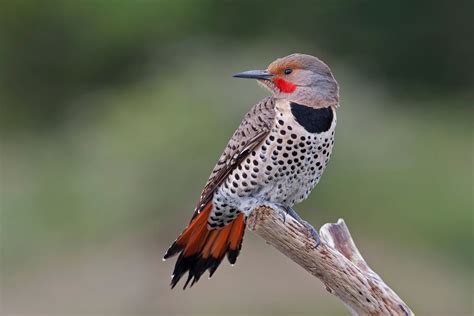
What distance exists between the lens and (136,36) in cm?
961

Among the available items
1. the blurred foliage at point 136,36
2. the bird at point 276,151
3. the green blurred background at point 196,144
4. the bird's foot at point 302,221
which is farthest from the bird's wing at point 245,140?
the blurred foliage at point 136,36

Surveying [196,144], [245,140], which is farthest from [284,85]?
[196,144]

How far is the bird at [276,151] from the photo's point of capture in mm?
3406

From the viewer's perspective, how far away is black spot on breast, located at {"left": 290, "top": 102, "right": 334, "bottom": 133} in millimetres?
3395

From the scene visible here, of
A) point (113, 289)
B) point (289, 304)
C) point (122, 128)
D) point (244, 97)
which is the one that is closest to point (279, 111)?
point (289, 304)

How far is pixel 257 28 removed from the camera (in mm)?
9680

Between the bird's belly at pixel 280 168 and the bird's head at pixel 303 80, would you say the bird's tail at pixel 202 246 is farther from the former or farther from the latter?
the bird's head at pixel 303 80

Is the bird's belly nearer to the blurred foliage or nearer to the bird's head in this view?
the bird's head

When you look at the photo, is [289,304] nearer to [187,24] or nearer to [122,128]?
[122,128]

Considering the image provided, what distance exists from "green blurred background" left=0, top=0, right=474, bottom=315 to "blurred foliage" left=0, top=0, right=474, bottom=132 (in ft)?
0.06

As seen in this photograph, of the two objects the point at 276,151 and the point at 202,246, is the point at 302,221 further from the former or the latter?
the point at 202,246

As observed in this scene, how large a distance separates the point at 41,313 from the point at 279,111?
3.16m

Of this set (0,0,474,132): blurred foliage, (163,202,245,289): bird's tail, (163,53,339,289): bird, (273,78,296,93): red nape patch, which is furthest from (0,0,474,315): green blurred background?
(273,78,296,93): red nape patch

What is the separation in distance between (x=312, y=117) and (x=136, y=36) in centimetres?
639
